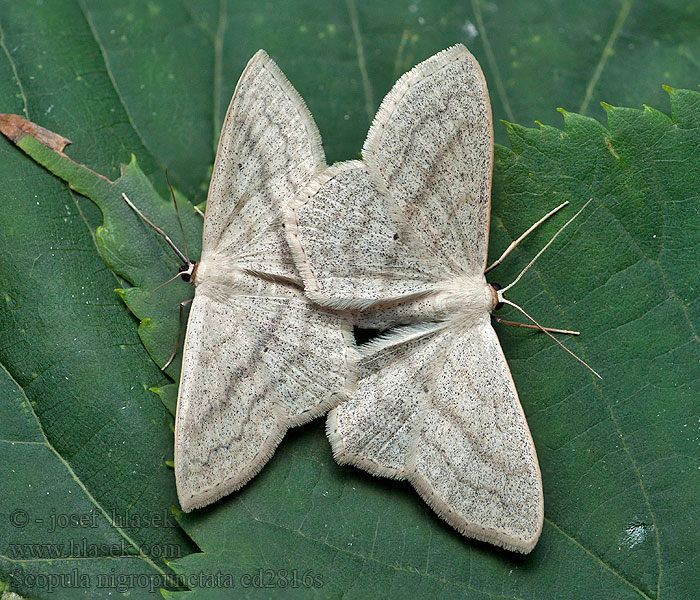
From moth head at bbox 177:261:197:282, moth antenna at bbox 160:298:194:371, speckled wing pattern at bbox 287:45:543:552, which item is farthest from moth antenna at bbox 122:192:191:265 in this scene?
speckled wing pattern at bbox 287:45:543:552

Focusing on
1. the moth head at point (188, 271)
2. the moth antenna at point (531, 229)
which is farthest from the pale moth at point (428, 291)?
the moth head at point (188, 271)

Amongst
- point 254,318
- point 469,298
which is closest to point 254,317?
point 254,318

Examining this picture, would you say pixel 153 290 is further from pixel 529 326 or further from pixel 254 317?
pixel 529 326

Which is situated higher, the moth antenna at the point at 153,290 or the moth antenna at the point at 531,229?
the moth antenna at the point at 531,229

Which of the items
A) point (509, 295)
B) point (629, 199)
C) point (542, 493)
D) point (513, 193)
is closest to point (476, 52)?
point (513, 193)

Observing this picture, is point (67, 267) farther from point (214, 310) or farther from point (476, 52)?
point (476, 52)

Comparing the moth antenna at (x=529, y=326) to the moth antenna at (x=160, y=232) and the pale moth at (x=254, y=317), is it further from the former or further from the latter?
the moth antenna at (x=160, y=232)
